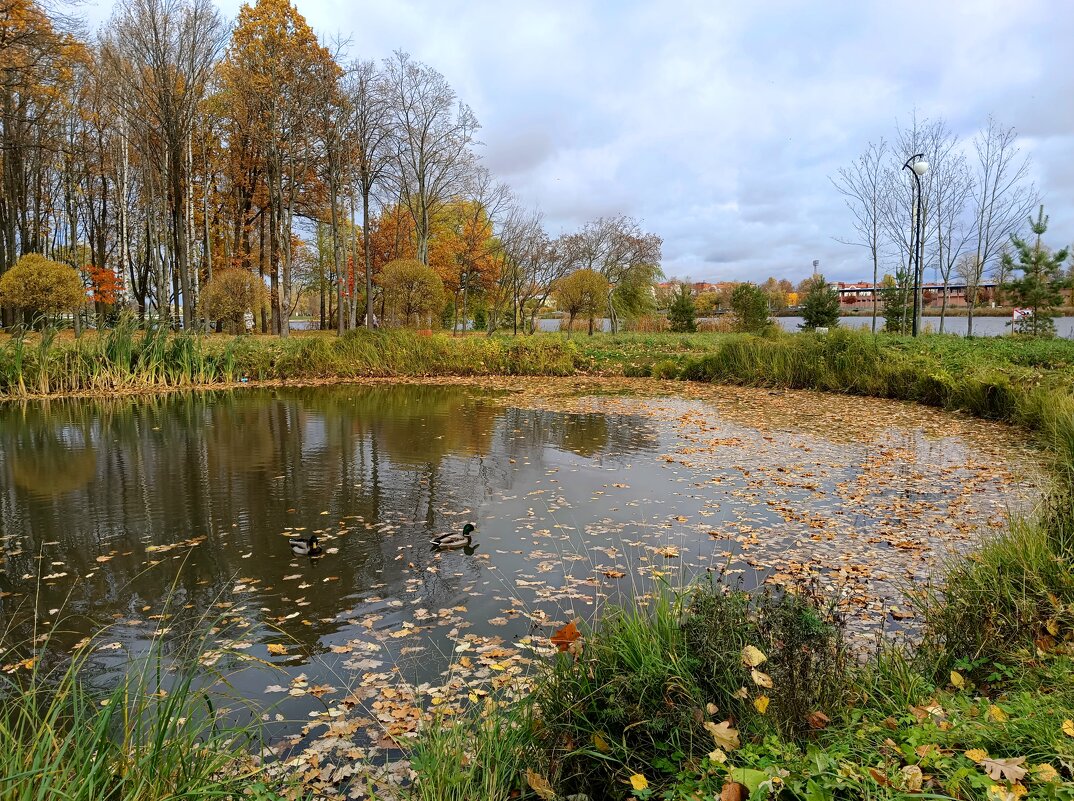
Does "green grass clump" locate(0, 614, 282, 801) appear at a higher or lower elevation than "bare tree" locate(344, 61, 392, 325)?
lower

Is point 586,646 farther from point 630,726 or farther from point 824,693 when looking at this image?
point 824,693

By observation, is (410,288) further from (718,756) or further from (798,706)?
(718,756)

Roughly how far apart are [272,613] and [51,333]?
13096 mm

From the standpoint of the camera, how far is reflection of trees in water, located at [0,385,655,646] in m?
4.57

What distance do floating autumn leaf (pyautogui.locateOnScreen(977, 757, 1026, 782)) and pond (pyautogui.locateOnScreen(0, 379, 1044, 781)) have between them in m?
1.78

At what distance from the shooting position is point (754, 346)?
16656mm

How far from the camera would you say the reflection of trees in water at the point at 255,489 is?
4566 mm

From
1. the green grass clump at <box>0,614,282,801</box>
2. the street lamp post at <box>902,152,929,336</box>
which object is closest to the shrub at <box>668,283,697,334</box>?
the street lamp post at <box>902,152,929,336</box>

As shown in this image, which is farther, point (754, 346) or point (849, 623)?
point (754, 346)

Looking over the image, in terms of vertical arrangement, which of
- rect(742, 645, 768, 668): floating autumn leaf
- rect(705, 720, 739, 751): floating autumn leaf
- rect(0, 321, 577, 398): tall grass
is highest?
rect(0, 321, 577, 398): tall grass

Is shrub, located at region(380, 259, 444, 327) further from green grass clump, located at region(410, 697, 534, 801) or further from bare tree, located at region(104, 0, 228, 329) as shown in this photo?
green grass clump, located at region(410, 697, 534, 801)


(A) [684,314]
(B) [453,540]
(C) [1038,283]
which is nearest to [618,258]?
(A) [684,314]

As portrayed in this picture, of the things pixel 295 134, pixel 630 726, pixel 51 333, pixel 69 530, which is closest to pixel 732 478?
pixel 630 726

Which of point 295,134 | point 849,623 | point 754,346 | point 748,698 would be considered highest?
point 295,134
